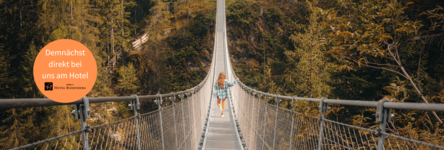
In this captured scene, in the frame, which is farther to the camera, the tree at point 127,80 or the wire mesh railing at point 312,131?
the tree at point 127,80

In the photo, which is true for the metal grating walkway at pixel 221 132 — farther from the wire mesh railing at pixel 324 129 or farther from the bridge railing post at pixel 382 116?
the bridge railing post at pixel 382 116

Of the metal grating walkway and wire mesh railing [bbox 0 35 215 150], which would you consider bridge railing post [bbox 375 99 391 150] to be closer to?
wire mesh railing [bbox 0 35 215 150]

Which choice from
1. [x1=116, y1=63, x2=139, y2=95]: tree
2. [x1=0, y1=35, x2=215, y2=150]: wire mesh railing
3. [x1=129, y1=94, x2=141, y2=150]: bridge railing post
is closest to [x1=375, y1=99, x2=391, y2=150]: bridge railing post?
[x1=0, y1=35, x2=215, y2=150]: wire mesh railing

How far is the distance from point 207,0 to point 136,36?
10460mm

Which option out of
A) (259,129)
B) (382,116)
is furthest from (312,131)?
A: (259,129)

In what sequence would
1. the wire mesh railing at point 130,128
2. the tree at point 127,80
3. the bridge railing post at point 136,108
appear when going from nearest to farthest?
the wire mesh railing at point 130,128
the bridge railing post at point 136,108
the tree at point 127,80

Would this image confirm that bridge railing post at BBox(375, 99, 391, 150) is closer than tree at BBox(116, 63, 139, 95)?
Yes

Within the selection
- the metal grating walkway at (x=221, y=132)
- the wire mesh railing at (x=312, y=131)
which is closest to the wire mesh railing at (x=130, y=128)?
the wire mesh railing at (x=312, y=131)

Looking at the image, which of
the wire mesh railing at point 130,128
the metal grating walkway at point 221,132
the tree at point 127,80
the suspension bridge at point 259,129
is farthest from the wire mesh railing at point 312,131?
the tree at point 127,80

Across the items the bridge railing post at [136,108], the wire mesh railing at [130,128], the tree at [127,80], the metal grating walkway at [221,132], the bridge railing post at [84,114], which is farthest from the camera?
the tree at [127,80]

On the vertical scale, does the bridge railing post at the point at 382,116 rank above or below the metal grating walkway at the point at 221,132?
above

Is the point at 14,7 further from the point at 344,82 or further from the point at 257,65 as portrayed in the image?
the point at 257,65

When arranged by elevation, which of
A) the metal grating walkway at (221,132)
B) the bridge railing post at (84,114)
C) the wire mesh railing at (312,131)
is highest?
the bridge railing post at (84,114)

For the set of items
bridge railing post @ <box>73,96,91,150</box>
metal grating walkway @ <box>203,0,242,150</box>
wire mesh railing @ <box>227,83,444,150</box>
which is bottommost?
metal grating walkway @ <box>203,0,242,150</box>
